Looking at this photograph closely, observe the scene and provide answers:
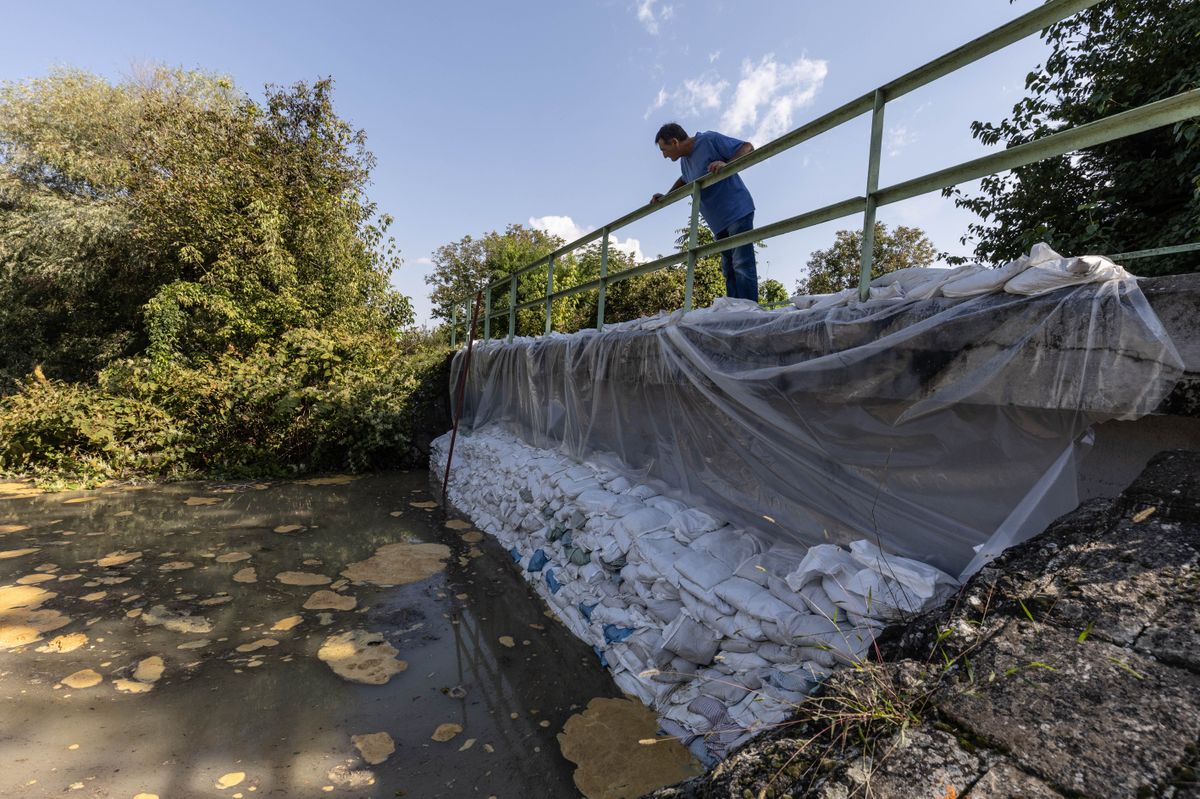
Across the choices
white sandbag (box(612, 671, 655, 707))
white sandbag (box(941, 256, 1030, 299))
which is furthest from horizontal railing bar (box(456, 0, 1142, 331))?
white sandbag (box(612, 671, 655, 707))

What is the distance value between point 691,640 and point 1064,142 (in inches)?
92.4

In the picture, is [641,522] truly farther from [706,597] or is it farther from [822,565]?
[822,565]

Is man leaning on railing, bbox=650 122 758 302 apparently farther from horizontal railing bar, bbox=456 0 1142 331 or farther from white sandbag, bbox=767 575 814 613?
white sandbag, bbox=767 575 814 613

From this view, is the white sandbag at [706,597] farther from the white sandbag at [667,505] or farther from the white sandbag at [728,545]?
the white sandbag at [667,505]

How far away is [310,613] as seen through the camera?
3.75m

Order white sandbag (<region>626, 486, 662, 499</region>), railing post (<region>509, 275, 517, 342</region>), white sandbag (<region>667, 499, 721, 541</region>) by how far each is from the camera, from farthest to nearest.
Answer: railing post (<region>509, 275, 517, 342</region>)
white sandbag (<region>626, 486, 662, 499</region>)
white sandbag (<region>667, 499, 721, 541</region>)

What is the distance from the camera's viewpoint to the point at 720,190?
4.12m

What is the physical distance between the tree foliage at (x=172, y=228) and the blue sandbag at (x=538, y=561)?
7283mm

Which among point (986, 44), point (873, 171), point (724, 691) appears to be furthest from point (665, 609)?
point (986, 44)

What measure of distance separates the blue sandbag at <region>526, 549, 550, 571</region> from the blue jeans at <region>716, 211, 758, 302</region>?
2340 mm

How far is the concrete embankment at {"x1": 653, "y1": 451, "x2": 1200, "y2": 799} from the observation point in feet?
3.40

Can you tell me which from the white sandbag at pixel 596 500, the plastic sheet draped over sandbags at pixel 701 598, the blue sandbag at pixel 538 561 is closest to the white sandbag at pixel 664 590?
the plastic sheet draped over sandbags at pixel 701 598

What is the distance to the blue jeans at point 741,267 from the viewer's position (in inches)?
160

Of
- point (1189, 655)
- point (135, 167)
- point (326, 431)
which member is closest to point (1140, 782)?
point (1189, 655)
